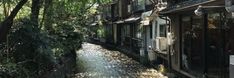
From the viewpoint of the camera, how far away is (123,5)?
46.0m

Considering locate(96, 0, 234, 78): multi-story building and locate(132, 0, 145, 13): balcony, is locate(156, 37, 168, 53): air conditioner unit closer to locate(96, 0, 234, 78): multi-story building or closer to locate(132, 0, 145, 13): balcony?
locate(96, 0, 234, 78): multi-story building

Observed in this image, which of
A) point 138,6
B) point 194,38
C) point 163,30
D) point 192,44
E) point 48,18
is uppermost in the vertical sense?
point 138,6

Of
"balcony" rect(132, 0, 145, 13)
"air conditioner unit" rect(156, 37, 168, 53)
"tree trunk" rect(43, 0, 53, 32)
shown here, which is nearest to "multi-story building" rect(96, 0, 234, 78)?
"air conditioner unit" rect(156, 37, 168, 53)

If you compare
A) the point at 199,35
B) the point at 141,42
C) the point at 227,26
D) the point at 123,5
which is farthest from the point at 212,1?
the point at 123,5

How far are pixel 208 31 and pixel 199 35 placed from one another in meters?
1.14

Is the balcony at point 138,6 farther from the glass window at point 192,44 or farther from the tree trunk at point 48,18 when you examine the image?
the glass window at point 192,44

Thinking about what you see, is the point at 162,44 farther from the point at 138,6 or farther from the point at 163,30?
the point at 138,6

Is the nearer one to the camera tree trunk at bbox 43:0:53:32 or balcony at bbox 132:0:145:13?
tree trunk at bbox 43:0:53:32

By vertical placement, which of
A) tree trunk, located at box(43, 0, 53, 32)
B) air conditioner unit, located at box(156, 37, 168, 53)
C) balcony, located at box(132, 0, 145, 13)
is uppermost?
balcony, located at box(132, 0, 145, 13)

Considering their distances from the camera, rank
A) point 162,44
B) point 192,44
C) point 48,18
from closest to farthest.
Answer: point 192,44 < point 48,18 < point 162,44

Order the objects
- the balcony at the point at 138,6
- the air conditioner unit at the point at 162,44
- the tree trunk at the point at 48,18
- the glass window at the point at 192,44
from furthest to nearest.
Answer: the balcony at the point at 138,6 < the air conditioner unit at the point at 162,44 < the tree trunk at the point at 48,18 < the glass window at the point at 192,44

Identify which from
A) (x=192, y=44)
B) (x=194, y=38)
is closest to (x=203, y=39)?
(x=194, y=38)

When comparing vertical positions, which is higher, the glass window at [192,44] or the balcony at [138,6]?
the balcony at [138,6]

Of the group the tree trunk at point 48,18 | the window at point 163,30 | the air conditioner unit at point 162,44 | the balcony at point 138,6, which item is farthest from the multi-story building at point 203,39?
the balcony at point 138,6
